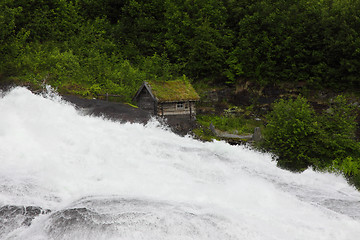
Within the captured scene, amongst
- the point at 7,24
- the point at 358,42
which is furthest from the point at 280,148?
the point at 7,24

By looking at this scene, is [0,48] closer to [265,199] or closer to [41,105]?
[41,105]

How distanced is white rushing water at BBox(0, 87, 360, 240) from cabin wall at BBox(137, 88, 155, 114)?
40.0ft

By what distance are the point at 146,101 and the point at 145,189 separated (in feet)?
54.6

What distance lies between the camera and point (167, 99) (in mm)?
23484

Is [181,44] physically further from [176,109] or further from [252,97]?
[176,109]

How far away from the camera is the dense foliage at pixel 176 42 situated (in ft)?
85.0

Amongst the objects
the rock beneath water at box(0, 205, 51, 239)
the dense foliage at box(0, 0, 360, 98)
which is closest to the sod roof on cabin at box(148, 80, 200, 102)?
the dense foliage at box(0, 0, 360, 98)

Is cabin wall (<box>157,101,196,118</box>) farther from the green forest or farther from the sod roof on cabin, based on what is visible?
the green forest

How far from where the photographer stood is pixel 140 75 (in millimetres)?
28125

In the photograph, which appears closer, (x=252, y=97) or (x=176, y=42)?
(x=252, y=97)

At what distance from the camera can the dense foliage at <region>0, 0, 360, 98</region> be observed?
2592 cm

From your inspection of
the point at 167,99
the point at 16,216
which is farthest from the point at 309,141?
the point at 16,216

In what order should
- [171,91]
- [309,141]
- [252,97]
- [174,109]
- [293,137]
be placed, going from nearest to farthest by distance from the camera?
[293,137], [309,141], [171,91], [174,109], [252,97]

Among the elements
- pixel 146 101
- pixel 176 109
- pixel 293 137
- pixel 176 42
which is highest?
pixel 176 42
